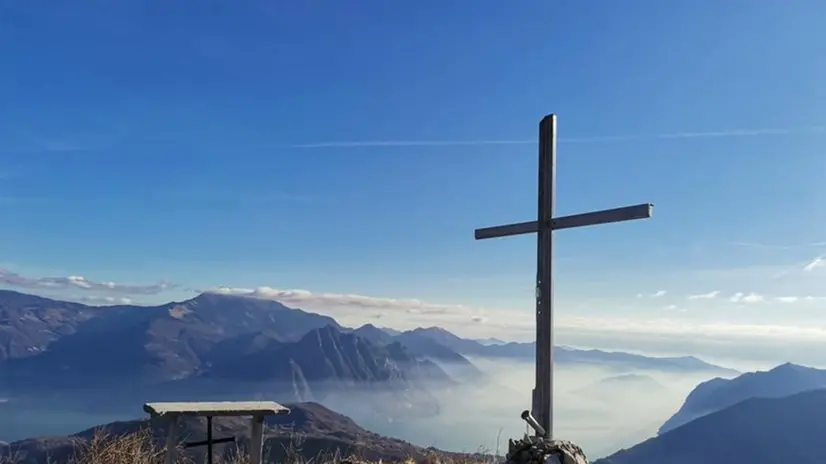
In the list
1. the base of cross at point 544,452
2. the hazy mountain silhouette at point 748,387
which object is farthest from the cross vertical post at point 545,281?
the hazy mountain silhouette at point 748,387

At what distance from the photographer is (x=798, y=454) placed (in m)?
89.2

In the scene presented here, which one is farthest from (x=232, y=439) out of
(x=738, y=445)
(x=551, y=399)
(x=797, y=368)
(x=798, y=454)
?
(x=797, y=368)

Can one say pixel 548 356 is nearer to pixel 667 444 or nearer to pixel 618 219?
pixel 618 219

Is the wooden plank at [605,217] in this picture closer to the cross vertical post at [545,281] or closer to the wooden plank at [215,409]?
the cross vertical post at [545,281]

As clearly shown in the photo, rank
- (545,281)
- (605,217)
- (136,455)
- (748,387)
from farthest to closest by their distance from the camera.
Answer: (748,387), (136,455), (545,281), (605,217)

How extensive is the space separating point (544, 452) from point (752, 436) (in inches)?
4780

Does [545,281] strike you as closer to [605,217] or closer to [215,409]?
[605,217]

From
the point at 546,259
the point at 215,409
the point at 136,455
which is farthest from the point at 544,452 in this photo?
the point at 136,455

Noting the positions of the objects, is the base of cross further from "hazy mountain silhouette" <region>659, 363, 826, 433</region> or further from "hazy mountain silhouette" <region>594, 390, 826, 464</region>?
"hazy mountain silhouette" <region>659, 363, 826, 433</region>

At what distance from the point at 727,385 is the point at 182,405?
190 metres

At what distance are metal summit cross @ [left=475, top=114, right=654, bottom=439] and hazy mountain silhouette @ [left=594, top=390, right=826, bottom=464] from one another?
77597 millimetres

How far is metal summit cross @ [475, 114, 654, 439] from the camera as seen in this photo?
8250mm

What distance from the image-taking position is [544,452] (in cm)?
738

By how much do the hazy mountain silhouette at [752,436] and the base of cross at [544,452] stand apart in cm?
7805
